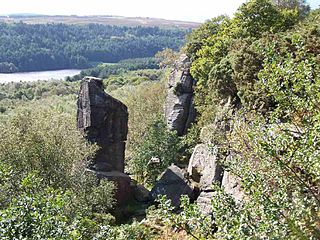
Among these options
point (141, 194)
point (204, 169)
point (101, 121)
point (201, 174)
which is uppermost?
point (101, 121)

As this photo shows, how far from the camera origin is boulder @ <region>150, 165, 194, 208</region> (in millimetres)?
29656

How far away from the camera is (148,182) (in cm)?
3672

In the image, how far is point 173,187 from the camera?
30203 mm

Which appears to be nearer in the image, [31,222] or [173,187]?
[31,222]

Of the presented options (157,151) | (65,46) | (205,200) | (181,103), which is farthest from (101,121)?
(65,46)

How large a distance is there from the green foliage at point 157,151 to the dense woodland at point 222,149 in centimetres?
9

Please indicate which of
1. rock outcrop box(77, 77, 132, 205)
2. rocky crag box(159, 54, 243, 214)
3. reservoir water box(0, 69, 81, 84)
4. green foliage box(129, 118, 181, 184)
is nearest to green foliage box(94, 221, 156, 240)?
rocky crag box(159, 54, 243, 214)

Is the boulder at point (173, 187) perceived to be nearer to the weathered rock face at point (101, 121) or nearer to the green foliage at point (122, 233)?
the weathered rock face at point (101, 121)

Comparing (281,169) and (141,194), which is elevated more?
(281,169)

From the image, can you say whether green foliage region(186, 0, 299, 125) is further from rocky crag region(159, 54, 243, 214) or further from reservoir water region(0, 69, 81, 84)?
reservoir water region(0, 69, 81, 84)

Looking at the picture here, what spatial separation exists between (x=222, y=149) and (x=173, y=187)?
13.7 m

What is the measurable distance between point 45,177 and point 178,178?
35.8 ft

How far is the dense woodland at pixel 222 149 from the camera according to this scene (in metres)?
9.96

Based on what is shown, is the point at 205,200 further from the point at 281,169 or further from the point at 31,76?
the point at 31,76
